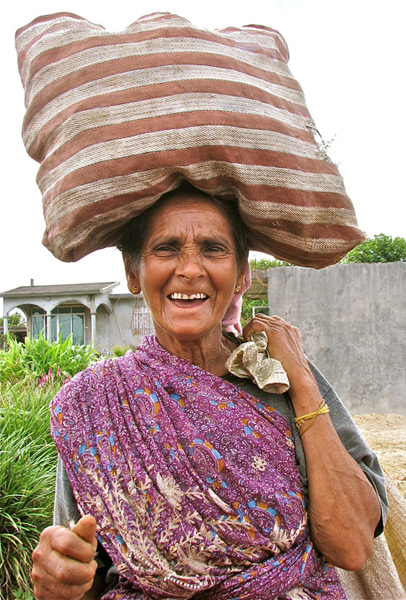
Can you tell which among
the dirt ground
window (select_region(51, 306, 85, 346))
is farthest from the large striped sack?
window (select_region(51, 306, 85, 346))

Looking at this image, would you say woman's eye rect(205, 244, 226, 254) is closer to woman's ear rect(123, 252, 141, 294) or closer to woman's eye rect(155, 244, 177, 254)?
woman's eye rect(155, 244, 177, 254)

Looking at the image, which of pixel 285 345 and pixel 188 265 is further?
pixel 285 345

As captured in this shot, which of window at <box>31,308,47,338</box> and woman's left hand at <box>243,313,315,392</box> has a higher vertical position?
woman's left hand at <box>243,313,315,392</box>

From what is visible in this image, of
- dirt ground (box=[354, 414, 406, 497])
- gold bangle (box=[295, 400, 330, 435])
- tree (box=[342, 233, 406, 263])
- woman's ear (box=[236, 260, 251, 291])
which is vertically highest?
tree (box=[342, 233, 406, 263])

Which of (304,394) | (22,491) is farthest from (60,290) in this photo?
(304,394)

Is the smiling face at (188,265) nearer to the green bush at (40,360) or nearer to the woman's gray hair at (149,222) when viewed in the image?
the woman's gray hair at (149,222)

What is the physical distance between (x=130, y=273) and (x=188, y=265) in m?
0.35

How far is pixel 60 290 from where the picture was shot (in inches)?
1013

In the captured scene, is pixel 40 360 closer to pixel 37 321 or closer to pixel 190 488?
pixel 190 488

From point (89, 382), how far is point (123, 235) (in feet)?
1.74

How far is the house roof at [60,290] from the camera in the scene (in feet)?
80.4

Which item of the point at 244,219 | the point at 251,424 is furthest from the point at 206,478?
the point at 244,219

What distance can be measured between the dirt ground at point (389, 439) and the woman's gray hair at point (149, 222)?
3979 mm

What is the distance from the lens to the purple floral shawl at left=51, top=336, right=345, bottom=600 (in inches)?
63.1
